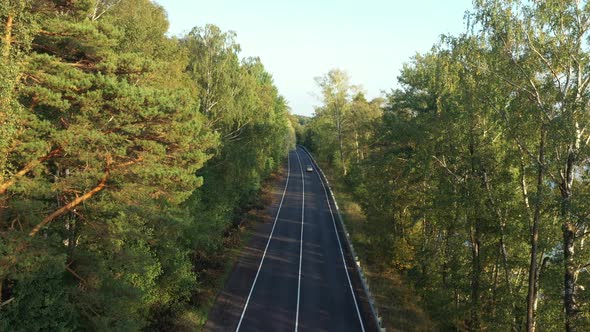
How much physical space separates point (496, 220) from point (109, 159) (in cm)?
1454

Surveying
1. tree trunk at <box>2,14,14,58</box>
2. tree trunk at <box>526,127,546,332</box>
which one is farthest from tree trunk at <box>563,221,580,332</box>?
tree trunk at <box>2,14,14,58</box>

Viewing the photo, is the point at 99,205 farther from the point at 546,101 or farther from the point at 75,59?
the point at 546,101

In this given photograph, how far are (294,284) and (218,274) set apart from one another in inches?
200

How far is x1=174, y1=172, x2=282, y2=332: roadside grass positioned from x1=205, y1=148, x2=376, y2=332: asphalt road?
0.48 m

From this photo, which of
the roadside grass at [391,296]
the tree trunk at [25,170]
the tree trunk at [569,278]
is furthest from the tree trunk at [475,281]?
the tree trunk at [25,170]

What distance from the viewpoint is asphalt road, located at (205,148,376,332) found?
21.3 meters

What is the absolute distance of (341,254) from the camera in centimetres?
3188

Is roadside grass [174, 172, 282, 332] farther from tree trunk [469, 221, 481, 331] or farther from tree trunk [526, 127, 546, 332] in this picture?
tree trunk [526, 127, 546, 332]

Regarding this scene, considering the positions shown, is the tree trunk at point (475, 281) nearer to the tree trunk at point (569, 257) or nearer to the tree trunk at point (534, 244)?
the tree trunk at point (534, 244)

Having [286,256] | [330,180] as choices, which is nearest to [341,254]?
[286,256]

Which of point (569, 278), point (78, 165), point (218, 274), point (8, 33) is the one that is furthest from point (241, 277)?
point (8, 33)

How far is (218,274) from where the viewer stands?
89.0 ft

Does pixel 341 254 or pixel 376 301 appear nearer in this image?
pixel 376 301

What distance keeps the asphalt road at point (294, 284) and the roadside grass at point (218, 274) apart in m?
0.48
